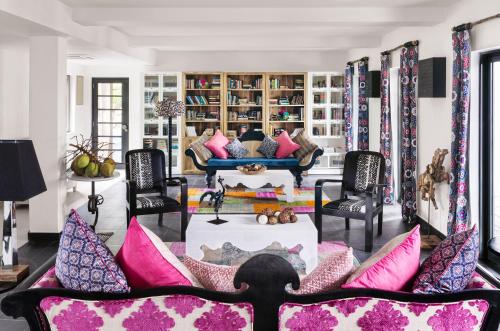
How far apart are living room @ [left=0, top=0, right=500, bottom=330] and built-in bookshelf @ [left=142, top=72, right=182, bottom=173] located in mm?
33

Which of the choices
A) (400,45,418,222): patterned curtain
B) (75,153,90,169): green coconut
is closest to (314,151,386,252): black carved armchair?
(400,45,418,222): patterned curtain

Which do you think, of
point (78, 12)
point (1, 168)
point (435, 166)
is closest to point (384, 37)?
point (435, 166)

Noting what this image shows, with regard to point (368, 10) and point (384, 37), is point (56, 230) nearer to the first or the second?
point (368, 10)

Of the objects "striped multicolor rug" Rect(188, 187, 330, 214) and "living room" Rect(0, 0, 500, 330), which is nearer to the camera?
"living room" Rect(0, 0, 500, 330)

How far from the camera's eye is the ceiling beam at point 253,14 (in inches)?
250

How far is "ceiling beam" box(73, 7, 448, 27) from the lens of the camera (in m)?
6.36

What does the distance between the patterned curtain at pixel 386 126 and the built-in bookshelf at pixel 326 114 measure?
3.83 metres

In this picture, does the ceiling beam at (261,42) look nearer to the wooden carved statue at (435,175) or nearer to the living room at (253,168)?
the living room at (253,168)

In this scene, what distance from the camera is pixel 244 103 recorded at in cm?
1262

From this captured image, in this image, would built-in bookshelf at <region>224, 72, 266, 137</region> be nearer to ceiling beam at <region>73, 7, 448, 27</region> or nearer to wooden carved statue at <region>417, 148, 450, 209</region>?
ceiling beam at <region>73, 7, 448, 27</region>

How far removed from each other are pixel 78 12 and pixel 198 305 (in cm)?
505

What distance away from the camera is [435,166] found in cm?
627

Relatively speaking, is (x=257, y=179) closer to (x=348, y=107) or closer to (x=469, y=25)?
(x=348, y=107)

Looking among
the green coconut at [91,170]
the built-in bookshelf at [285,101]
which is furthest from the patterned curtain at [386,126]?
the green coconut at [91,170]
